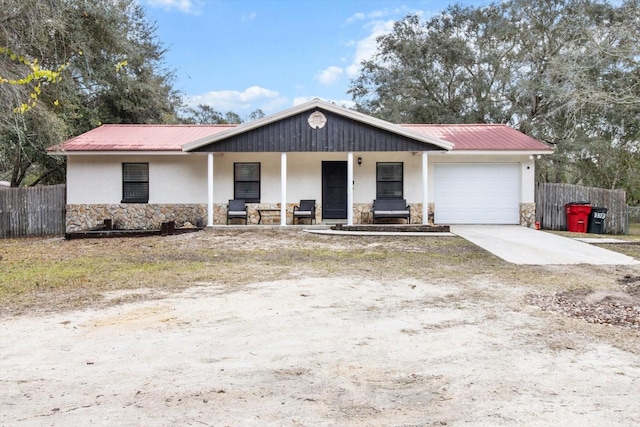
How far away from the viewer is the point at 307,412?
279cm

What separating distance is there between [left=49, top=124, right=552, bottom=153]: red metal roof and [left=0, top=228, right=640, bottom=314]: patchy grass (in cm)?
408

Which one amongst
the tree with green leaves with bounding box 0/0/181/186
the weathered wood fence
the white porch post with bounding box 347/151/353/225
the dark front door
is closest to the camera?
the tree with green leaves with bounding box 0/0/181/186

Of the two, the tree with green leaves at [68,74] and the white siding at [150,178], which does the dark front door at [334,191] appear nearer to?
the white siding at [150,178]

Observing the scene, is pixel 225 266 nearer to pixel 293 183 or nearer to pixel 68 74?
pixel 293 183

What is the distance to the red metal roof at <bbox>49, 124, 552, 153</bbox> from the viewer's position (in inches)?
600

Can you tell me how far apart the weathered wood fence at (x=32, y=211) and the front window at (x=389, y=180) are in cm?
1072

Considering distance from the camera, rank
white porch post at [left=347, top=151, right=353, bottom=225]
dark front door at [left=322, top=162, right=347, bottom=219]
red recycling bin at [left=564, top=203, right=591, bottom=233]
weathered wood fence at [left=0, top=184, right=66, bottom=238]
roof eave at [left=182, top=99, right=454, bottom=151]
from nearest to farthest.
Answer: roof eave at [left=182, top=99, right=454, bottom=151]
white porch post at [left=347, top=151, right=353, bottom=225]
weathered wood fence at [left=0, top=184, right=66, bottom=238]
red recycling bin at [left=564, top=203, right=591, bottom=233]
dark front door at [left=322, top=162, right=347, bottom=219]

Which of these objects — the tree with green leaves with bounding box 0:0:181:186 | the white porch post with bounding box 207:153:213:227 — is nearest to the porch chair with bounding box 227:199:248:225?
the white porch post with bounding box 207:153:213:227

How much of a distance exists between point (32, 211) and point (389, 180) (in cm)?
1202

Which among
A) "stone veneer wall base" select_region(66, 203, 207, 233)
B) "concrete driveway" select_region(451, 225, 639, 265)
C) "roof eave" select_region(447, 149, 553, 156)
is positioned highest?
"roof eave" select_region(447, 149, 553, 156)

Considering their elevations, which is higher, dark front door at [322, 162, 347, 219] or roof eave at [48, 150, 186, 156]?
roof eave at [48, 150, 186, 156]

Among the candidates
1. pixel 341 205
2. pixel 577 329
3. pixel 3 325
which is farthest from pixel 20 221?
pixel 577 329

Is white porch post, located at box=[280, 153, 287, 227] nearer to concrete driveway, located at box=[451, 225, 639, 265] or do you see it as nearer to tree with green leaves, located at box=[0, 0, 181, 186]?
concrete driveway, located at box=[451, 225, 639, 265]

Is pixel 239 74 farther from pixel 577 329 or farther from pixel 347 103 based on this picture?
pixel 577 329
